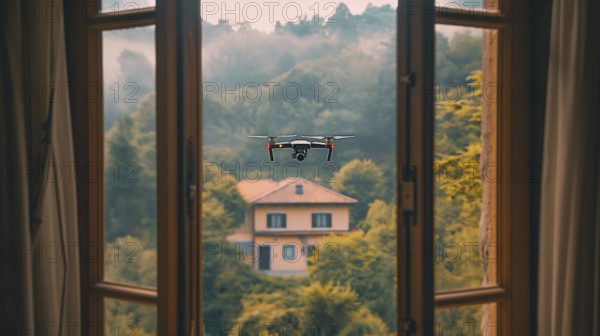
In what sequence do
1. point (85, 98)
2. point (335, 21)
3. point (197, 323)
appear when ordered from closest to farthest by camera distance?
point (197, 323), point (85, 98), point (335, 21)

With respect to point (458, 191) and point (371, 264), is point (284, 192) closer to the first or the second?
point (371, 264)

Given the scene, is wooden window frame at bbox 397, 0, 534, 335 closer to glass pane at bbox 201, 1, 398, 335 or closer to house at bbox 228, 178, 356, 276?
glass pane at bbox 201, 1, 398, 335

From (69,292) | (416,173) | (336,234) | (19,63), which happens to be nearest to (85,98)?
(19,63)

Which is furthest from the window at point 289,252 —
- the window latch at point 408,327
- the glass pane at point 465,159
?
the window latch at point 408,327

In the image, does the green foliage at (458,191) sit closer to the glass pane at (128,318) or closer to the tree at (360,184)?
the glass pane at (128,318)

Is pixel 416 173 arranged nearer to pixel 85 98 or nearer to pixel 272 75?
pixel 85 98

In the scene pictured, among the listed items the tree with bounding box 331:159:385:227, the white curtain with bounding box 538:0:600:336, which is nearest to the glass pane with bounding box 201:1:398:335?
the tree with bounding box 331:159:385:227
